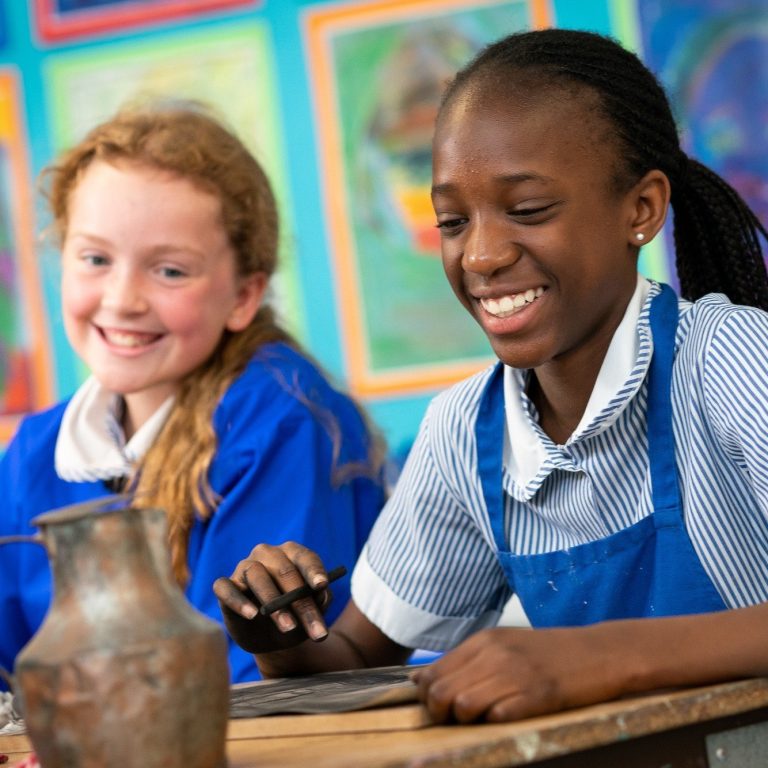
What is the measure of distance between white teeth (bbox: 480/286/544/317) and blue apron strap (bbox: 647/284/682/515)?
5.5 inches

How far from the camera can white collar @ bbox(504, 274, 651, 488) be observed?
1.55 meters

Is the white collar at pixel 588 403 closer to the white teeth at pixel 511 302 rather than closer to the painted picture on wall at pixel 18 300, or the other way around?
the white teeth at pixel 511 302

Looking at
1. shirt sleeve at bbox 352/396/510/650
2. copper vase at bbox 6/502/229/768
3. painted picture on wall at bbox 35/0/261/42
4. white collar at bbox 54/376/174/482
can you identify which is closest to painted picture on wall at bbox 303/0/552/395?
painted picture on wall at bbox 35/0/261/42

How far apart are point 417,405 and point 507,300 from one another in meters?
1.59

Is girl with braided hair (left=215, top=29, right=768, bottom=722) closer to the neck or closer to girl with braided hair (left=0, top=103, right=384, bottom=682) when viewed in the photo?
the neck

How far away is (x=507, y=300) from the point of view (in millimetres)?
1559

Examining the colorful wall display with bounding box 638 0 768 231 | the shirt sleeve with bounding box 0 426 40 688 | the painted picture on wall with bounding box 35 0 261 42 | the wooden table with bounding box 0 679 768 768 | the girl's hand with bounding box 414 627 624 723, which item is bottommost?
the shirt sleeve with bounding box 0 426 40 688

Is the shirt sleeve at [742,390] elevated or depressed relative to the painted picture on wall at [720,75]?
depressed

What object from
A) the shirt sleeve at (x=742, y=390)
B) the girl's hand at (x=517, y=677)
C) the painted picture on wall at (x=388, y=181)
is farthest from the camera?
the painted picture on wall at (x=388, y=181)

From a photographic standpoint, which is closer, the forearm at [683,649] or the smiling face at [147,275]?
the forearm at [683,649]

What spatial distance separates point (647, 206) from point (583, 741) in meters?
0.82

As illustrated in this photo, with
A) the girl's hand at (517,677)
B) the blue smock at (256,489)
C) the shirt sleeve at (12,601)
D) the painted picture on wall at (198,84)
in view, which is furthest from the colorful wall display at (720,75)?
the girl's hand at (517,677)

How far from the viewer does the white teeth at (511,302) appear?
1.55 metres

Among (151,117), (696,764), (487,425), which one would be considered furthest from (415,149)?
(696,764)
